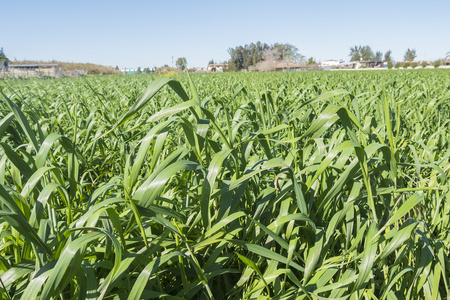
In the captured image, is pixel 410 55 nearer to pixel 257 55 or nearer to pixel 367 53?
pixel 367 53

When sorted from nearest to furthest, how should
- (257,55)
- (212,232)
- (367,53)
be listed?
(212,232) → (257,55) → (367,53)

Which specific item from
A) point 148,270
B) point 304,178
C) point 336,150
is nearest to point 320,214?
point 304,178

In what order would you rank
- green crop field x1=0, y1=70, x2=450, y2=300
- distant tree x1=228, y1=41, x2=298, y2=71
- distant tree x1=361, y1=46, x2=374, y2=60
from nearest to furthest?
green crop field x1=0, y1=70, x2=450, y2=300
distant tree x1=228, y1=41, x2=298, y2=71
distant tree x1=361, y1=46, x2=374, y2=60

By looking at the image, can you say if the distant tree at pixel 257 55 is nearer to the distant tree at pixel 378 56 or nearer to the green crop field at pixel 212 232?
the distant tree at pixel 378 56

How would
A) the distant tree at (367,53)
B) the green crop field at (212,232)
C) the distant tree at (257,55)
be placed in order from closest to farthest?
the green crop field at (212,232) → the distant tree at (257,55) → the distant tree at (367,53)

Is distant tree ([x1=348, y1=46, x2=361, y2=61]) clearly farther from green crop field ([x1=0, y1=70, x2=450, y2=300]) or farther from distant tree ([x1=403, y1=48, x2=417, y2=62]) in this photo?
green crop field ([x1=0, y1=70, x2=450, y2=300])

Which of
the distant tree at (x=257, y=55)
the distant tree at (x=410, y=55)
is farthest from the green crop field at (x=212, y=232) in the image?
the distant tree at (x=410, y=55)

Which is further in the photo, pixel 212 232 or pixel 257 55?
pixel 257 55

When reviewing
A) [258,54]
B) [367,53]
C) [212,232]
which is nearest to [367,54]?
[367,53]

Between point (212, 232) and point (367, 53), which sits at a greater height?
point (367, 53)

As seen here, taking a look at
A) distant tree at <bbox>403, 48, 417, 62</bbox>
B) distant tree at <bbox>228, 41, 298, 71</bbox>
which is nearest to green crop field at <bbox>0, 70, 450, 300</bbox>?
distant tree at <bbox>228, 41, 298, 71</bbox>

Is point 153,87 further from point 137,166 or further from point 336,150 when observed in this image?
point 336,150

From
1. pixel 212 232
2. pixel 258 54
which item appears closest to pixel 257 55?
pixel 258 54

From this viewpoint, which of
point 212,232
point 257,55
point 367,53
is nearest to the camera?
point 212,232
